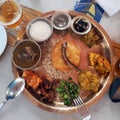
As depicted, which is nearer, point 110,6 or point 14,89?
point 14,89

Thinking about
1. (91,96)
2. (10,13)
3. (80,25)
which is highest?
(10,13)

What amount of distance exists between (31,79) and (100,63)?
0.69 feet

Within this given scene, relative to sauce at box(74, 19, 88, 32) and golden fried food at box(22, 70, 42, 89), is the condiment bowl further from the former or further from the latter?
sauce at box(74, 19, 88, 32)

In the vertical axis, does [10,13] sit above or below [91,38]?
above

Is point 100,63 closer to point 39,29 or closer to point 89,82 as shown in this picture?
point 89,82

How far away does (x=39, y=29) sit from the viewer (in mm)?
913

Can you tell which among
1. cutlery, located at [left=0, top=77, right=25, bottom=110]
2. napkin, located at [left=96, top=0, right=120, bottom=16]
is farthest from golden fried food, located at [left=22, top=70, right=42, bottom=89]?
napkin, located at [left=96, top=0, right=120, bottom=16]

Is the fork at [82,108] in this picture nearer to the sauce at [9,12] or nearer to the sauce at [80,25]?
the sauce at [80,25]

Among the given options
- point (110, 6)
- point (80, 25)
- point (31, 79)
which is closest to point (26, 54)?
point (31, 79)

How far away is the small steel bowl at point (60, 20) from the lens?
35.7 inches

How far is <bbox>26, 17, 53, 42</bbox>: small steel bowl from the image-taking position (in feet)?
2.95

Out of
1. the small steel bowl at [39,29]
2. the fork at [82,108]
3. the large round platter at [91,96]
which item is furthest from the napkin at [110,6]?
the fork at [82,108]

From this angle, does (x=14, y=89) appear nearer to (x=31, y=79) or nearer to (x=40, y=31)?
(x=31, y=79)

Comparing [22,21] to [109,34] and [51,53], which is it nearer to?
[51,53]
